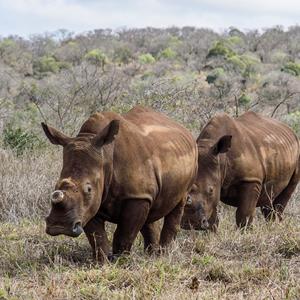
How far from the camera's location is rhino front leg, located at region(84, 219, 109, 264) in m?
6.62

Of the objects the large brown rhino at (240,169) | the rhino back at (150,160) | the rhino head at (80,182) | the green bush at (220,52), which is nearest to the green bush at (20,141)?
the large brown rhino at (240,169)

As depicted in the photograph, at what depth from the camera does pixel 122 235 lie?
6641 millimetres

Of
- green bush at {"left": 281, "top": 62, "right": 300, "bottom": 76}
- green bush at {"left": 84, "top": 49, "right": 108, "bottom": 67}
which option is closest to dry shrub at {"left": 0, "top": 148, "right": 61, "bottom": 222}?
green bush at {"left": 84, "top": 49, "right": 108, "bottom": 67}

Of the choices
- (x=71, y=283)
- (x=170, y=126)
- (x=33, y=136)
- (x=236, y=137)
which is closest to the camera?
(x=71, y=283)

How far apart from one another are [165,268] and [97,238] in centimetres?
85

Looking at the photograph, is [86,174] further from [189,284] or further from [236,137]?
[236,137]

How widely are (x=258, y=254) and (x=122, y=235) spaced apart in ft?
4.08

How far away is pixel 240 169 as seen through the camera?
29.0 feet

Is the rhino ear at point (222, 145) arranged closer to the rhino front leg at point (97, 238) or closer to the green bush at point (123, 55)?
the rhino front leg at point (97, 238)

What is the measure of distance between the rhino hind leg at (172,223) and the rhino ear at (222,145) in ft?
3.05

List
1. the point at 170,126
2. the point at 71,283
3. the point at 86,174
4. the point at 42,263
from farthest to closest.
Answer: the point at 170,126 < the point at 42,263 < the point at 86,174 < the point at 71,283

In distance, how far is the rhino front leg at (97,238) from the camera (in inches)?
261

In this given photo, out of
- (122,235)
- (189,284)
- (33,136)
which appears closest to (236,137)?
(122,235)

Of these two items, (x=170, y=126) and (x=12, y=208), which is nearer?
(x=170, y=126)
